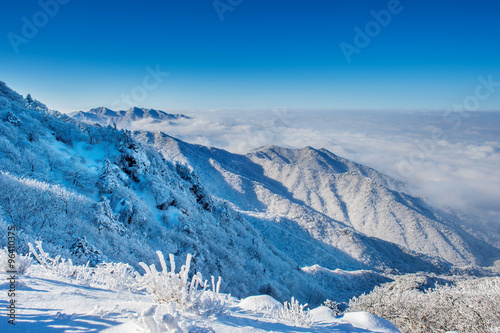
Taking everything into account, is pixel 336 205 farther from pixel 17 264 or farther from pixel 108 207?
pixel 17 264

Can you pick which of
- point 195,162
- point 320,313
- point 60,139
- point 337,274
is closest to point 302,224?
point 337,274

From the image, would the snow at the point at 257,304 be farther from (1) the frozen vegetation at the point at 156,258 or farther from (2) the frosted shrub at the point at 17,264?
(2) the frosted shrub at the point at 17,264

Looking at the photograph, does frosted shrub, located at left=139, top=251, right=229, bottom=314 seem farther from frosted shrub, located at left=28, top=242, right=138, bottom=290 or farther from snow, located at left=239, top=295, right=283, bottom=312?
snow, located at left=239, top=295, right=283, bottom=312

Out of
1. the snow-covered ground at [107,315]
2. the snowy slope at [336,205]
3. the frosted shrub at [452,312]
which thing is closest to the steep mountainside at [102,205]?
the snow-covered ground at [107,315]

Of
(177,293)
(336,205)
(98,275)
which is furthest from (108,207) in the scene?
(336,205)

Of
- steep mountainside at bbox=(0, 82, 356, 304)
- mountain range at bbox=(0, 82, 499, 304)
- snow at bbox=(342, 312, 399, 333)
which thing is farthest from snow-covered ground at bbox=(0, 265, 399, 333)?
mountain range at bbox=(0, 82, 499, 304)

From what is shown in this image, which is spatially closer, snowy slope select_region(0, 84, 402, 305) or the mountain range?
snowy slope select_region(0, 84, 402, 305)
